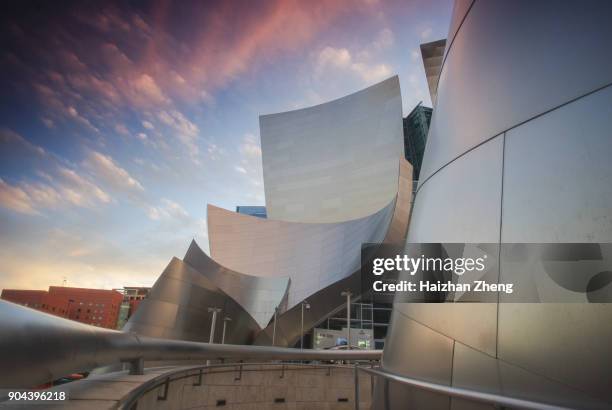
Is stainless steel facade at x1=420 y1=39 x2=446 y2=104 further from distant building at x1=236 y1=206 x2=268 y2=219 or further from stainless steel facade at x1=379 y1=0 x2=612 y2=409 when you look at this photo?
distant building at x1=236 y1=206 x2=268 y2=219

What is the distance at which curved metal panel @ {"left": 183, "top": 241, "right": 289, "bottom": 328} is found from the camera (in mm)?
21094

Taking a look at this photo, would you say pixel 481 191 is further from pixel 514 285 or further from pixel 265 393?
pixel 265 393

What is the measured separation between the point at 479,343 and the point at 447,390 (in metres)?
0.34

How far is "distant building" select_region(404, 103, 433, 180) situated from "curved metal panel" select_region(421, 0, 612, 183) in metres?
37.2

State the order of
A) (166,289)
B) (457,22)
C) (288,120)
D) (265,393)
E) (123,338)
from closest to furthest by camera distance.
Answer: (457,22) < (123,338) < (265,393) < (166,289) < (288,120)

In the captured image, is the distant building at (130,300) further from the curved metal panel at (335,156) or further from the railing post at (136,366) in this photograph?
the railing post at (136,366)

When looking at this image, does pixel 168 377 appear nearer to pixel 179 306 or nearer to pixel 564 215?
pixel 564 215

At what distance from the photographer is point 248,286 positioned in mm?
22328

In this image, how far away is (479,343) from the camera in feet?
6.28

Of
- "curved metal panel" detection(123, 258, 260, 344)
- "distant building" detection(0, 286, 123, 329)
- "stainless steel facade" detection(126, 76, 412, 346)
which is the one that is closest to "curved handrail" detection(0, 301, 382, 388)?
"curved metal panel" detection(123, 258, 260, 344)

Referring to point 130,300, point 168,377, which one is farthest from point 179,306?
point 130,300

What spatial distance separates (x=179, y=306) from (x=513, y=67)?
16.3 metres

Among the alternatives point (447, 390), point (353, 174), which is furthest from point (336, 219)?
point (447, 390)

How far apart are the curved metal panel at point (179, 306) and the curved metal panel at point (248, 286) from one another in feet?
10.4
